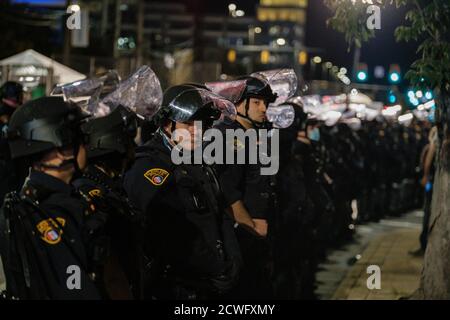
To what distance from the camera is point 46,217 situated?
3287 mm

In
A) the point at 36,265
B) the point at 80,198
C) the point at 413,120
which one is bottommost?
the point at 413,120

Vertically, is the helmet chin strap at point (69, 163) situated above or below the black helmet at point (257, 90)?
below

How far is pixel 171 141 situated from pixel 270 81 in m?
2.27

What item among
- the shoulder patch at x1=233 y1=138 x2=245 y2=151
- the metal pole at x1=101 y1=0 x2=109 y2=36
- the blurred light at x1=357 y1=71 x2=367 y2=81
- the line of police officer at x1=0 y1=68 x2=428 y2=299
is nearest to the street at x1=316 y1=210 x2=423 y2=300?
the line of police officer at x1=0 y1=68 x2=428 y2=299

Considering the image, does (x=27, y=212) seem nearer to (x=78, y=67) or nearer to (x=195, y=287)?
(x=195, y=287)

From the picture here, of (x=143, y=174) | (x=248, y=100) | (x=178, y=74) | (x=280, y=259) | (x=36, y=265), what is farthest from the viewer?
(x=178, y=74)

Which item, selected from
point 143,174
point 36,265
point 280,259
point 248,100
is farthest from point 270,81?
point 36,265

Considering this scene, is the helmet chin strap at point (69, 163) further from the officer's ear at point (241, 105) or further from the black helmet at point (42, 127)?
the officer's ear at point (241, 105)

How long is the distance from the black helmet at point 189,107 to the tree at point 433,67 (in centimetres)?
298

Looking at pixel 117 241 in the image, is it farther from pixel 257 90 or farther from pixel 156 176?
pixel 257 90

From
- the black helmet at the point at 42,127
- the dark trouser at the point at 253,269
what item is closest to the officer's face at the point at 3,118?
the dark trouser at the point at 253,269

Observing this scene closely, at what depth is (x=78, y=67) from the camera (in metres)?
24.9

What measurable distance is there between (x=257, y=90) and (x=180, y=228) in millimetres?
2063

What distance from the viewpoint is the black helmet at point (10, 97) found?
807 cm
